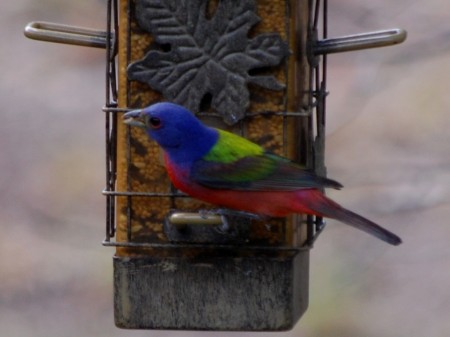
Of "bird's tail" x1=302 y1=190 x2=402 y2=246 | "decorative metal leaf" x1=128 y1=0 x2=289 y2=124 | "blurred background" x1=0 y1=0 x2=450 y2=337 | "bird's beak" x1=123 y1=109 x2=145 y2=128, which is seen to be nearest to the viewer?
"bird's tail" x1=302 y1=190 x2=402 y2=246

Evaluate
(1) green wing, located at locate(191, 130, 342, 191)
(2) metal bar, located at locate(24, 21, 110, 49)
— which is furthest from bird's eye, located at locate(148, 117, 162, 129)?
(2) metal bar, located at locate(24, 21, 110, 49)

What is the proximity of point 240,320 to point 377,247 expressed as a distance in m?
4.53

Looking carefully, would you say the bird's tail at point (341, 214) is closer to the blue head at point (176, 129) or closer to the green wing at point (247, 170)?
the green wing at point (247, 170)

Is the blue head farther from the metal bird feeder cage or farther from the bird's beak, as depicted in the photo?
the metal bird feeder cage

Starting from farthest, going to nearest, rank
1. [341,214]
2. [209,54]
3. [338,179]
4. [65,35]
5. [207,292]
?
[338,179] < [65,35] < [207,292] < [209,54] < [341,214]

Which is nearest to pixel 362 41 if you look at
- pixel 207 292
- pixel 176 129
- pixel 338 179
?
pixel 176 129

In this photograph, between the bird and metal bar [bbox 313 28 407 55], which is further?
metal bar [bbox 313 28 407 55]

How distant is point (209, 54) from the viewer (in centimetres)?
798

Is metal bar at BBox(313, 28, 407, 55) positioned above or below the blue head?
above

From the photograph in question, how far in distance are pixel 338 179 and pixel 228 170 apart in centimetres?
437

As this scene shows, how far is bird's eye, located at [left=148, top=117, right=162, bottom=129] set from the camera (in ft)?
25.6

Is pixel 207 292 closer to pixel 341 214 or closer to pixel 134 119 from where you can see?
pixel 341 214

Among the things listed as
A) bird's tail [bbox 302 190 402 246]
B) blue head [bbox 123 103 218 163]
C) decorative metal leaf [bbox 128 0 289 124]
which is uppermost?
decorative metal leaf [bbox 128 0 289 124]

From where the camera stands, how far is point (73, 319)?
490 inches
